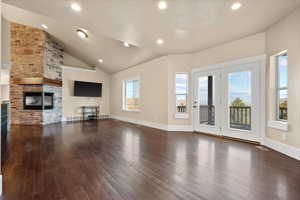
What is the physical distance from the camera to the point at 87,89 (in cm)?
786

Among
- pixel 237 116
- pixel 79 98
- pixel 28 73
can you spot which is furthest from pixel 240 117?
pixel 28 73

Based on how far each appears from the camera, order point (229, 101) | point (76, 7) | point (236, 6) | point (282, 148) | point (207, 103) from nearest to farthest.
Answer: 1. point (236, 6)
2. point (76, 7)
3. point (282, 148)
4. point (229, 101)
5. point (207, 103)

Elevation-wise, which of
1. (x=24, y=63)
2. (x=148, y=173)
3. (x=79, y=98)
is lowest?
Result: (x=148, y=173)

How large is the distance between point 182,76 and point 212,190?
3.96 metres

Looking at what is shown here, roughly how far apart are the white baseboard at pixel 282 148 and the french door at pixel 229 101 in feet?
0.77

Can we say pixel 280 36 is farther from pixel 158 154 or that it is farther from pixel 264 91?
pixel 158 154

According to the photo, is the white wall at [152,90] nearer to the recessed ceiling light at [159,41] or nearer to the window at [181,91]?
the window at [181,91]

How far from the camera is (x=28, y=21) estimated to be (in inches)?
213

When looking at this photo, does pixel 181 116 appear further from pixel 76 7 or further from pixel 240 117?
pixel 76 7

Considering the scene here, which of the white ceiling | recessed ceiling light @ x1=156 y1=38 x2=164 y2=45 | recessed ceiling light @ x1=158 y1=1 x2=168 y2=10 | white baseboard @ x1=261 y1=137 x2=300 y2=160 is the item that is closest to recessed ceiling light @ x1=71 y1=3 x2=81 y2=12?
the white ceiling

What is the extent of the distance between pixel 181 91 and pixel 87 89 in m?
5.13

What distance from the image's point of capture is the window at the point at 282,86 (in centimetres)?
304

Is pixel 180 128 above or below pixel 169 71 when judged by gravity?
below

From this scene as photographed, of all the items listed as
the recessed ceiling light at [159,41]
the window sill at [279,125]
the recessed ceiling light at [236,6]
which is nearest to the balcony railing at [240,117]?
the window sill at [279,125]
